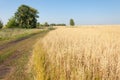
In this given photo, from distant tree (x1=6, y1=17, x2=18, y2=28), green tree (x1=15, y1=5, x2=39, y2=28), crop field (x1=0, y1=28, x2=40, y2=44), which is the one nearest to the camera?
crop field (x1=0, y1=28, x2=40, y2=44)

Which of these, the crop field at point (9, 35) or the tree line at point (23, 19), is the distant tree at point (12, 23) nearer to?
the tree line at point (23, 19)

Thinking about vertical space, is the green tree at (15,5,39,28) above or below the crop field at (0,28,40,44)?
above

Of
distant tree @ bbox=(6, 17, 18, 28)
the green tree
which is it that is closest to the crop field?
distant tree @ bbox=(6, 17, 18, 28)

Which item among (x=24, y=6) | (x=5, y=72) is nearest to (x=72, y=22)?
(x=24, y=6)

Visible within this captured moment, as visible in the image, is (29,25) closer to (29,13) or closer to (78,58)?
(29,13)

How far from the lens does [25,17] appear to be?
7656 centimetres

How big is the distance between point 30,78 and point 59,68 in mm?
1212

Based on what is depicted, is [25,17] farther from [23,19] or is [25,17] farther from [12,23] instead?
[12,23]

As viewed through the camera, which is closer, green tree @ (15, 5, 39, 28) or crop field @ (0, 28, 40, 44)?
crop field @ (0, 28, 40, 44)

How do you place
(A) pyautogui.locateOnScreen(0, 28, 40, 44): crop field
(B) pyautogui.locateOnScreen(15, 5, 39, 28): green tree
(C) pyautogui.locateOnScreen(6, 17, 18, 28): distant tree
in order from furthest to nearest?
1. (B) pyautogui.locateOnScreen(15, 5, 39, 28): green tree
2. (C) pyautogui.locateOnScreen(6, 17, 18, 28): distant tree
3. (A) pyautogui.locateOnScreen(0, 28, 40, 44): crop field

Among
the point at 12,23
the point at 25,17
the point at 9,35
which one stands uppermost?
the point at 25,17

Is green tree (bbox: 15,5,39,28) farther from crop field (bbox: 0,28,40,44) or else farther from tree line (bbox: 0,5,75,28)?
crop field (bbox: 0,28,40,44)

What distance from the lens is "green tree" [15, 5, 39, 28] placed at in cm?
7569

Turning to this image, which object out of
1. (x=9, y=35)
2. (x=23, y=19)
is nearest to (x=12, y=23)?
(x=23, y=19)
